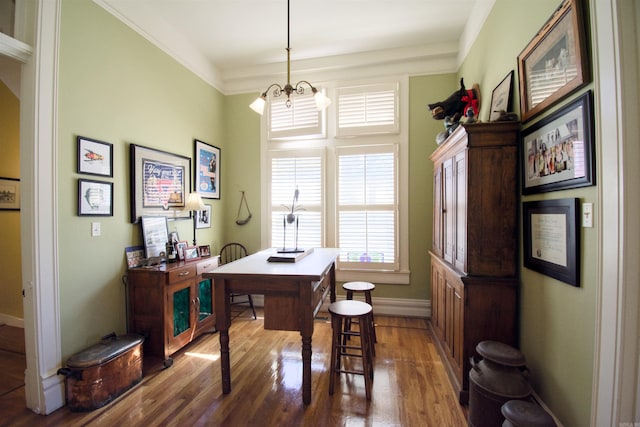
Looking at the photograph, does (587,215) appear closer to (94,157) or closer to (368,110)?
(368,110)

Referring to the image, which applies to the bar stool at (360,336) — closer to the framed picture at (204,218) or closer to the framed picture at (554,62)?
the framed picture at (554,62)

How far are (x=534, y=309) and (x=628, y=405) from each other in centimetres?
65

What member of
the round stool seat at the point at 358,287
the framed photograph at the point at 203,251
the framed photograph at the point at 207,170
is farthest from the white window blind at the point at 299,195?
the round stool seat at the point at 358,287

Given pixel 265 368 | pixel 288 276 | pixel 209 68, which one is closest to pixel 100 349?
pixel 265 368

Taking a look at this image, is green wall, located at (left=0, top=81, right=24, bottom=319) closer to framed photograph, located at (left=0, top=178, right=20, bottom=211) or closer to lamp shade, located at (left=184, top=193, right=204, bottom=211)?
framed photograph, located at (left=0, top=178, right=20, bottom=211)

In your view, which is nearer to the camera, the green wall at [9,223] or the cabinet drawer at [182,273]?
the cabinet drawer at [182,273]

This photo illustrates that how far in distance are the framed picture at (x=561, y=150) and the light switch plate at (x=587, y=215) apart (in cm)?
10

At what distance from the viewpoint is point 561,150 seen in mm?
1522

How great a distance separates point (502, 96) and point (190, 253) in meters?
3.31

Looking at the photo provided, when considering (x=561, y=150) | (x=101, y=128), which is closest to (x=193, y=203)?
(x=101, y=128)

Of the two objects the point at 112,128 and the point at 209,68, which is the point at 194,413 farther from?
the point at 209,68

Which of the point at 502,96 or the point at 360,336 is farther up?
the point at 502,96

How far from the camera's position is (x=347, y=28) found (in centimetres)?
319

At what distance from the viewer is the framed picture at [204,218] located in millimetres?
3598
